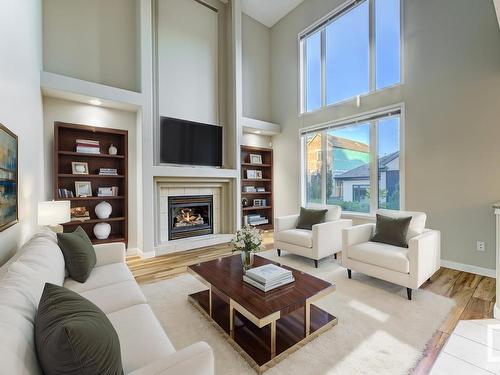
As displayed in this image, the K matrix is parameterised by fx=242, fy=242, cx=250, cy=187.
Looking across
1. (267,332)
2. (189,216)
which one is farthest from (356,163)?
(267,332)

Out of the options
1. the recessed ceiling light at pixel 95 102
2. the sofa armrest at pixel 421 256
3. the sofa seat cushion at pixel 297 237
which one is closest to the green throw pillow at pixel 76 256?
the recessed ceiling light at pixel 95 102

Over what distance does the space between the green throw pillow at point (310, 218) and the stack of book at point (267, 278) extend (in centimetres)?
177

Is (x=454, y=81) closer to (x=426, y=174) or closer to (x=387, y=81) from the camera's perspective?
(x=387, y=81)

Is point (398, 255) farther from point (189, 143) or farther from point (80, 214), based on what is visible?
point (80, 214)

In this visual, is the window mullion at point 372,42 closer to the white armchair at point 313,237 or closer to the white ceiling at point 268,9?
the white ceiling at point 268,9

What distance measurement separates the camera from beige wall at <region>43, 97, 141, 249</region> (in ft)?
11.0

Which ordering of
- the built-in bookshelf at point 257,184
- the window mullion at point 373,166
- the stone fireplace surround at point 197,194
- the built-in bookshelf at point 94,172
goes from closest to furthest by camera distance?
the built-in bookshelf at point 94,172
the window mullion at point 373,166
the stone fireplace surround at point 197,194
the built-in bookshelf at point 257,184

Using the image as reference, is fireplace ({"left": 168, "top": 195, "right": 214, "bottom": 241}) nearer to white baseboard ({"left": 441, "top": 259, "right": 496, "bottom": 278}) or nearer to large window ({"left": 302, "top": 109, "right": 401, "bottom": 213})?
large window ({"left": 302, "top": 109, "right": 401, "bottom": 213})

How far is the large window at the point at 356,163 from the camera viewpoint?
384cm

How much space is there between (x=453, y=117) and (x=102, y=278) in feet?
14.3

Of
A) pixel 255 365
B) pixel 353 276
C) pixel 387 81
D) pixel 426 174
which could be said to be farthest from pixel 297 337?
pixel 387 81

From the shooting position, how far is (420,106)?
345 cm

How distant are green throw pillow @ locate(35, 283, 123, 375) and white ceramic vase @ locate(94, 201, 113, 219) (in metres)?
3.13

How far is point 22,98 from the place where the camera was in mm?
2221
